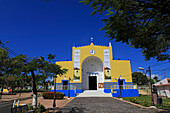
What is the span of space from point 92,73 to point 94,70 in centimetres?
103

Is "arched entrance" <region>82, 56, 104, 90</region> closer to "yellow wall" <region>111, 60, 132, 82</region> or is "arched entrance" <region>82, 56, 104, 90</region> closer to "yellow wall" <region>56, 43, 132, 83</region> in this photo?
"yellow wall" <region>56, 43, 132, 83</region>

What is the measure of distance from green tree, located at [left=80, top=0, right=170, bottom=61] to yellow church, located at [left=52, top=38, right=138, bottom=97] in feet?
82.9

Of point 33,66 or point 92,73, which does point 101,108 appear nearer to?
point 33,66

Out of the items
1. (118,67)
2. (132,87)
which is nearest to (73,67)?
(118,67)

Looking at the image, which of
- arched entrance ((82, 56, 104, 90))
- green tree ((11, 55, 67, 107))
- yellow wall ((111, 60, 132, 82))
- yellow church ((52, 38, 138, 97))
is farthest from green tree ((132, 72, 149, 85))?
green tree ((11, 55, 67, 107))

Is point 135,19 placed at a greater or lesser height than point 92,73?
greater

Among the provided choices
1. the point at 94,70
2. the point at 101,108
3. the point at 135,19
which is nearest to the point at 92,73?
the point at 94,70

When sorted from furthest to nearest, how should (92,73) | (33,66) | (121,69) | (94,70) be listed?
(94,70) → (92,73) → (121,69) → (33,66)

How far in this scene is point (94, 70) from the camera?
33.8 meters

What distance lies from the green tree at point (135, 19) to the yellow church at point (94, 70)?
2526 centimetres

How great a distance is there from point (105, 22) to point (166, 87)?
3421 cm

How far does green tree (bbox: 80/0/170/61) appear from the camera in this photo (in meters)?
4.09

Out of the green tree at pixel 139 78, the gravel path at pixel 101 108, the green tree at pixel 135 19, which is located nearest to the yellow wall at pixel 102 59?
the gravel path at pixel 101 108

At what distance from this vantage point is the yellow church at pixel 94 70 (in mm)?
30719
